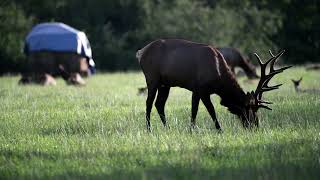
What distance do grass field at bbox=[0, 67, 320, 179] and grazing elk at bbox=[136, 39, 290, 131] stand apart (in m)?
0.33

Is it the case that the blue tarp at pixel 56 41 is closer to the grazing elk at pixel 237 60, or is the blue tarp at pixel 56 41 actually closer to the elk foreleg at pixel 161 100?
the grazing elk at pixel 237 60

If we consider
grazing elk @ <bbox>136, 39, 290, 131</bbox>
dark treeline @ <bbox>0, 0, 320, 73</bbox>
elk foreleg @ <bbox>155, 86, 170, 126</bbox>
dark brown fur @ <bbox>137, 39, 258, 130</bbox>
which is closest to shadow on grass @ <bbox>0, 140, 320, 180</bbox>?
grazing elk @ <bbox>136, 39, 290, 131</bbox>

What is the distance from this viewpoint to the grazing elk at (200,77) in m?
11.6

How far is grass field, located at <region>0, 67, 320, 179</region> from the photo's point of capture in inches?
295

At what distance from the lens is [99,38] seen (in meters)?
46.8

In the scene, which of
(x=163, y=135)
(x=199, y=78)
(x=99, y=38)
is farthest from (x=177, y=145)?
(x=99, y=38)

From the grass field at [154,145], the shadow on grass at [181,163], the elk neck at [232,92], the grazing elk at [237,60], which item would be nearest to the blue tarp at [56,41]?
the grazing elk at [237,60]

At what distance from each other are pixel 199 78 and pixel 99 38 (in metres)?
35.7

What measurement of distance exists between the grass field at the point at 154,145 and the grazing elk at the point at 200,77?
Result: 13.0 inches

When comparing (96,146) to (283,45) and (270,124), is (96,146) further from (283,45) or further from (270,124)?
(283,45)

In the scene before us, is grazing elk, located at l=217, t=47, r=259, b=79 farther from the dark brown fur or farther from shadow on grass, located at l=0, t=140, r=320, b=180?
shadow on grass, located at l=0, t=140, r=320, b=180

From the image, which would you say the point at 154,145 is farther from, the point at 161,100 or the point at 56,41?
the point at 56,41

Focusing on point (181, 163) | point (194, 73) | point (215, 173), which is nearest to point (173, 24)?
point (194, 73)

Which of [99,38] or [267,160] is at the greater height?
[267,160]
